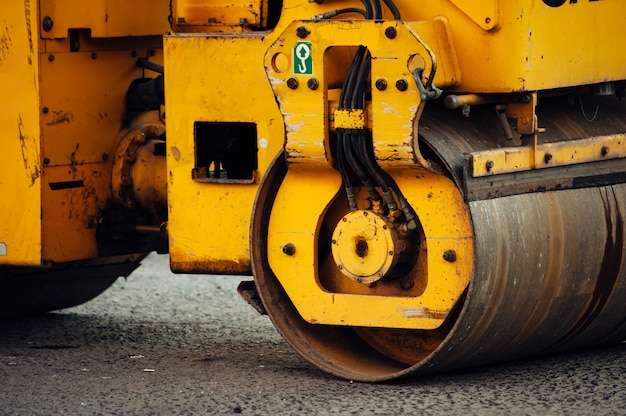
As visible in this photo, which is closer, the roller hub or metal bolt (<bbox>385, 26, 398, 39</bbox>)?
metal bolt (<bbox>385, 26, 398, 39</bbox>)

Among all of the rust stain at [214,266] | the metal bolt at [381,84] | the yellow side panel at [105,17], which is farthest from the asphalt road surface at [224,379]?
the yellow side panel at [105,17]

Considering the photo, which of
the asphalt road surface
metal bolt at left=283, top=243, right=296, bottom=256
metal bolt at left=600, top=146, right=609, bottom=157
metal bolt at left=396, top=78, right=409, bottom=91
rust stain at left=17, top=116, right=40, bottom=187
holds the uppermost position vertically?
metal bolt at left=396, top=78, right=409, bottom=91

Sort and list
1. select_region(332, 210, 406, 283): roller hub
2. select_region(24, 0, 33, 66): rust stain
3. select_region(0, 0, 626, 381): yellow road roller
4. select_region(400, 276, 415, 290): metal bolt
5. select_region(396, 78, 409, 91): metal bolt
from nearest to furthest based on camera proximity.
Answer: select_region(396, 78, 409, 91): metal bolt, select_region(0, 0, 626, 381): yellow road roller, select_region(332, 210, 406, 283): roller hub, select_region(400, 276, 415, 290): metal bolt, select_region(24, 0, 33, 66): rust stain

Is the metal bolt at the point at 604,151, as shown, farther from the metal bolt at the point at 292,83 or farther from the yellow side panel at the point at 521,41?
the metal bolt at the point at 292,83

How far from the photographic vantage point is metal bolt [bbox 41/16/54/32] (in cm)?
614

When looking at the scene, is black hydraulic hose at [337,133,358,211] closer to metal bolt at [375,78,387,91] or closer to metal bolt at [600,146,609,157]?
metal bolt at [375,78,387,91]

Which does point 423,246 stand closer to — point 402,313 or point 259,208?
point 402,313

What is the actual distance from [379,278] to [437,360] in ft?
1.15

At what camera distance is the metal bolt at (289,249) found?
17.8 ft

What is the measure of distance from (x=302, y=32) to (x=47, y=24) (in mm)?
1437

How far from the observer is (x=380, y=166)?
17.0 ft

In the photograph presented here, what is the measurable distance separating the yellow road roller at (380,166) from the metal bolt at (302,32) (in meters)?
0.02

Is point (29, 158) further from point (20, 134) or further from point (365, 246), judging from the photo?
point (365, 246)

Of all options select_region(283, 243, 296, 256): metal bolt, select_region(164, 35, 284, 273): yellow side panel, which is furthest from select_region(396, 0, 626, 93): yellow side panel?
select_region(283, 243, 296, 256): metal bolt
